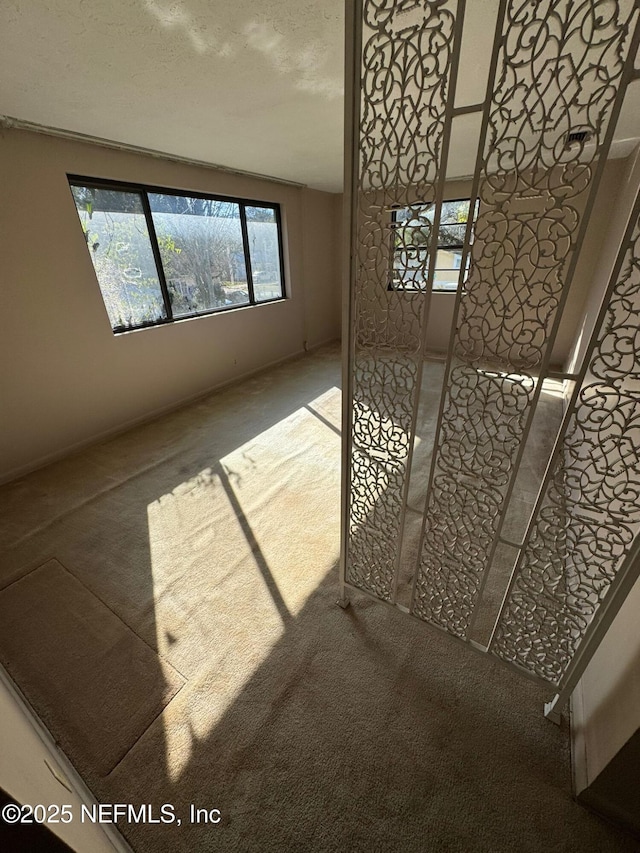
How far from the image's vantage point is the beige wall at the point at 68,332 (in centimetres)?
248

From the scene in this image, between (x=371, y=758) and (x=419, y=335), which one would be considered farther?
(x=371, y=758)

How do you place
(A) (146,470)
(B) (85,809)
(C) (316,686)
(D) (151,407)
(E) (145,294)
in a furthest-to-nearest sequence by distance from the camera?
(D) (151,407) → (E) (145,294) → (A) (146,470) → (C) (316,686) → (B) (85,809)

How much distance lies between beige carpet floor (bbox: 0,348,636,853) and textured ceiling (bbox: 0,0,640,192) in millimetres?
2251

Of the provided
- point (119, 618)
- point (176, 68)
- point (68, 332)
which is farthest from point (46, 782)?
point (68, 332)

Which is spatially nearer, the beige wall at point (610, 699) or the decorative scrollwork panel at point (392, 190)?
the decorative scrollwork panel at point (392, 190)

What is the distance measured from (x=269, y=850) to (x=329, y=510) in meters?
1.47

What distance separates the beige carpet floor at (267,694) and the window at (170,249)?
1.89m

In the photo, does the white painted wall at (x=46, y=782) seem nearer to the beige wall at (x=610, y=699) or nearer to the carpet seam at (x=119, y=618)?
the carpet seam at (x=119, y=618)

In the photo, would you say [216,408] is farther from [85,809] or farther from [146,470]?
[85,809]

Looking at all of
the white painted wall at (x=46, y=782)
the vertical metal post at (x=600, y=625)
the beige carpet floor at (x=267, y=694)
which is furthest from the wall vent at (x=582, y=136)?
the beige carpet floor at (x=267, y=694)

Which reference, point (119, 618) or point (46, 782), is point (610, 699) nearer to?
point (46, 782)

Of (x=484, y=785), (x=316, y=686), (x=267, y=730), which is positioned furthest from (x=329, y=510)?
(x=484, y=785)

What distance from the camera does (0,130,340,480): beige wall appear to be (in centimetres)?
248

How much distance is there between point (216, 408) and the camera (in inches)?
150
